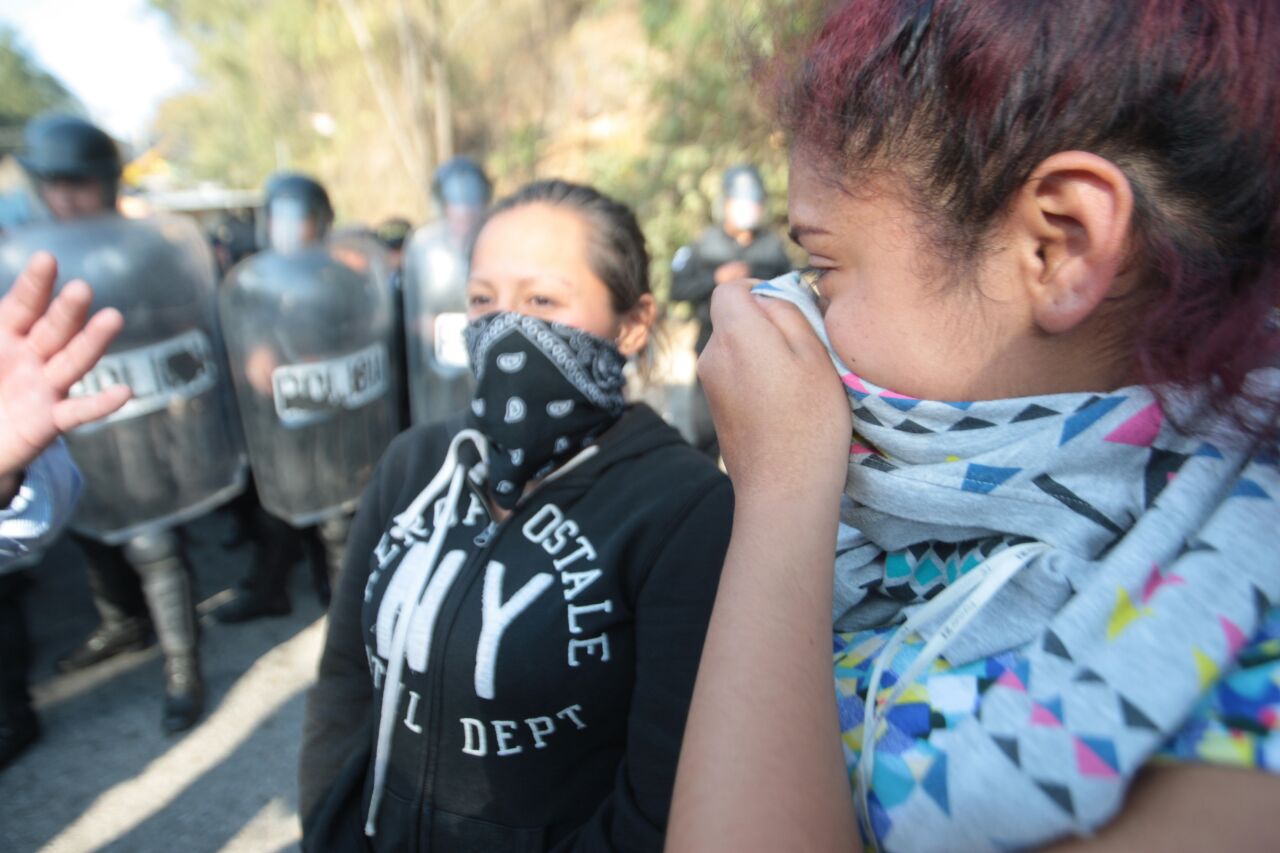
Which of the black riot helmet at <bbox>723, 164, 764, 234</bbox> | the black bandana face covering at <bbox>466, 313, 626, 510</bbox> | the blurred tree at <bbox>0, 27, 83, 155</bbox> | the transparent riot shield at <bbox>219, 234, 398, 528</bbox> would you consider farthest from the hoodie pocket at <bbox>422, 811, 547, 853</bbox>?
the blurred tree at <bbox>0, 27, 83, 155</bbox>

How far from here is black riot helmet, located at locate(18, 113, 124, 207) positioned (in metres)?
2.92

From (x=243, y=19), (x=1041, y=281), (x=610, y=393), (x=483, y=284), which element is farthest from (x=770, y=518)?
(x=243, y=19)

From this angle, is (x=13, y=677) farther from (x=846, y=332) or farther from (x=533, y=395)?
(x=846, y=332)

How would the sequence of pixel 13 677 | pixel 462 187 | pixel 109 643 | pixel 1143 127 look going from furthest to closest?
pixel 462 187
pixel 109 643
pixel 13 677
pixel 1143 127

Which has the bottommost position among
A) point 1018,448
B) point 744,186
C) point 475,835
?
point 475,835

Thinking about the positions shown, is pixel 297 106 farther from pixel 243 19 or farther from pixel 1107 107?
pixel 1107 107

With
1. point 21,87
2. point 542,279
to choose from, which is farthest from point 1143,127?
point 21,87

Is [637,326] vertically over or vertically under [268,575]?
over

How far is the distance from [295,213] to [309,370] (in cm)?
117

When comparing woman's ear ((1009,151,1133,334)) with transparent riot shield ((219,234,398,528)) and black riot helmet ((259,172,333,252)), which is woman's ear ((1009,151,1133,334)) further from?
black riot helmet ((259,172,333,252))

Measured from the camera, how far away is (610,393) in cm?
155

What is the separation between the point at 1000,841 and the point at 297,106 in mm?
22360

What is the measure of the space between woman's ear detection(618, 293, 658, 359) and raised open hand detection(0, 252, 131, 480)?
989 mm

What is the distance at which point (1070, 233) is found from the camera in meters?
0.69
